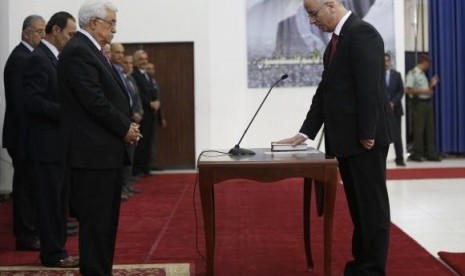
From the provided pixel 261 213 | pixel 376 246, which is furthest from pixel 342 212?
pixel 376 246

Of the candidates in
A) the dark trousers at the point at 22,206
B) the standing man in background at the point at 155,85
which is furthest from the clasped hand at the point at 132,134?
the standing man in background at the point at 155,85

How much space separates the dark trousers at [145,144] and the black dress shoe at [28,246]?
12.9 ft

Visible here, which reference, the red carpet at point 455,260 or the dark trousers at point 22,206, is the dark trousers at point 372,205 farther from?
the dark trousers at point 22,206

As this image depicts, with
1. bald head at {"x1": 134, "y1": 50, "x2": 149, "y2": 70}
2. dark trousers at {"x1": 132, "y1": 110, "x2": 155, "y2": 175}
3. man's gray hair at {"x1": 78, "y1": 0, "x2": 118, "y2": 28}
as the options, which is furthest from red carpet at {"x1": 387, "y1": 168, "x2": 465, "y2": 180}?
man's gray hair at {"x1": 78, "y1": 0, "x2": 118, "y2": 28}

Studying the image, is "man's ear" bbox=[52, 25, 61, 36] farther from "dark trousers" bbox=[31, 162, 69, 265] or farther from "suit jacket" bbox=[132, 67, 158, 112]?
"suit jacket" bbox=[132, 67, 158, 112]

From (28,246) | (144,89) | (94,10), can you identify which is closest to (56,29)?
(94,10)

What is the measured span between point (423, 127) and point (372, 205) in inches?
296

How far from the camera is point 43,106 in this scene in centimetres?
389

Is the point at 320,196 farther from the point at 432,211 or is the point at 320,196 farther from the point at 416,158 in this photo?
the point at 416,158

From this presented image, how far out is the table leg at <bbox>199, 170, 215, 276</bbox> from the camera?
3271 mm

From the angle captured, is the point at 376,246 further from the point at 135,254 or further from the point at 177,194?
the point at 177,194

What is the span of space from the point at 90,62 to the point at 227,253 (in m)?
1.77

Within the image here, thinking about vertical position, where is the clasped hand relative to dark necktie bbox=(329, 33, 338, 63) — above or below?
below

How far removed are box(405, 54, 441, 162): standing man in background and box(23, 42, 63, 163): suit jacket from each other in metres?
7.24
